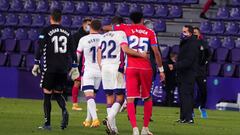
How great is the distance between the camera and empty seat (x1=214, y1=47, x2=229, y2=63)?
30984 millimetres

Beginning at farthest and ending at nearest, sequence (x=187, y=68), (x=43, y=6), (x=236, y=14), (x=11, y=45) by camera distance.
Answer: (x=43, y=6) < (x=11, y=45) < (x=236, y=14) < (x=187, y=68)

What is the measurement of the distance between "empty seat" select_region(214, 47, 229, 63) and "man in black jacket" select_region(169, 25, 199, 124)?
30.8ft

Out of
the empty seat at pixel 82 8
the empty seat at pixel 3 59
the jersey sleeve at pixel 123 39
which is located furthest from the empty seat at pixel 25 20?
the jersey sleeve at pixel 123 39

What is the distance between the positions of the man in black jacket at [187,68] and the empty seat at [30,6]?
53.9 feet

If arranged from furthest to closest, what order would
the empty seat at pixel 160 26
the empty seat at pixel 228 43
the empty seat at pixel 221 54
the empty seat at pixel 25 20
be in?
1. the empty seat at pixel 25 20
2. the empty seat at pixel 160 26
3. the empty seat at pixel 228 43
4. the empty seat at pixel 221 54

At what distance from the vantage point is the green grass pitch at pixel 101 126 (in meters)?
17.1

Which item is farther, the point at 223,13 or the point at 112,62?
the point at 223,13

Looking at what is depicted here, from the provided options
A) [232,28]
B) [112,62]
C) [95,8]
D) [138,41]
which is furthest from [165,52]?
[138,41]

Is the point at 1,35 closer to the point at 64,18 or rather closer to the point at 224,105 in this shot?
the point at 64,18

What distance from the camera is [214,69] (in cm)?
3058

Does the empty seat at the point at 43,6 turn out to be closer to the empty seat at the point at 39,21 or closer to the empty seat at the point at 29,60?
the empty seat at the point at 39,21

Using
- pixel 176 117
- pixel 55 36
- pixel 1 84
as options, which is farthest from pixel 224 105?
pixel 55 36

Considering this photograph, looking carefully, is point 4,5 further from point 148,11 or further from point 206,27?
point 206,27

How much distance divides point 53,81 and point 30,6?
2042cm
